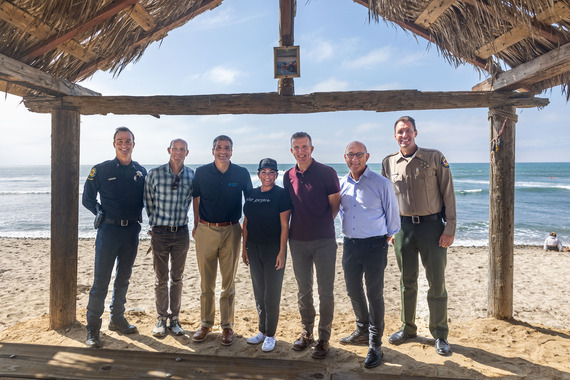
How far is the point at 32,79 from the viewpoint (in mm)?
3572

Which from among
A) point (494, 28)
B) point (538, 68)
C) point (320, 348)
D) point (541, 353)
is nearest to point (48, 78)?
point (320, 348)

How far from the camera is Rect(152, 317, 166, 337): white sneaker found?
3.68 m

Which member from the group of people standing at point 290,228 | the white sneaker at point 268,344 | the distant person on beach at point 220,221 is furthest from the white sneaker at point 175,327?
the white sneaker at point 268,344

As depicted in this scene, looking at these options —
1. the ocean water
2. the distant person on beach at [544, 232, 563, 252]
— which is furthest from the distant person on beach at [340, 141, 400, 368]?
the distant person on beach at [544, 232, 563, 252]

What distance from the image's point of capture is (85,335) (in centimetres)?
376

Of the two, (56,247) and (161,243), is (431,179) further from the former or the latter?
(56,247)

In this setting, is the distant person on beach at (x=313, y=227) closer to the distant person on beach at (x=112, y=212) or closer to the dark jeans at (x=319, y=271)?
the dark jeans at (x=319, y=271)

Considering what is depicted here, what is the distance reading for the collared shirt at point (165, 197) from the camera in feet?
11.6

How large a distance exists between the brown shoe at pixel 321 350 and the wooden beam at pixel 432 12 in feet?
12.3

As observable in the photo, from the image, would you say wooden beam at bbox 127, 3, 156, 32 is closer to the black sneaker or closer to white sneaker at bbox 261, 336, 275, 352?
the black sneaker

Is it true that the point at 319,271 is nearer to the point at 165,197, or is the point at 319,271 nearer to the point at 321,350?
the point at 321,350

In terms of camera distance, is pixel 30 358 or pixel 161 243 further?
pixel 161 243

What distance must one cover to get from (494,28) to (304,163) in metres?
2.60

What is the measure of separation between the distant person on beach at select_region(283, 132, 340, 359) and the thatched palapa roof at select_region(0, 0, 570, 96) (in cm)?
221
